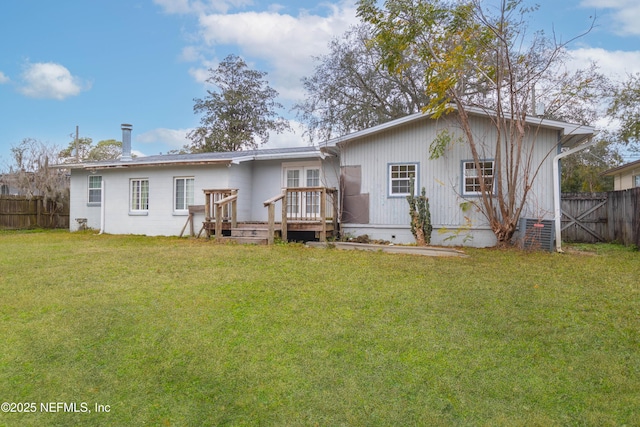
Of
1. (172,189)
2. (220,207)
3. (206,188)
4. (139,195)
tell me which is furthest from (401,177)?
(139,195)

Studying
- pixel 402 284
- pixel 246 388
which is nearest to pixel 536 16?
pixel 402 284

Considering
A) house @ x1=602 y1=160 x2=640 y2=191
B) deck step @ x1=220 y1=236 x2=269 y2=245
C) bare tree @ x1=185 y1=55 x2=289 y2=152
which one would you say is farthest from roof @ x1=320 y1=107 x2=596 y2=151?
bare tree @ x1=185 y1=55 x2=289 y2=152

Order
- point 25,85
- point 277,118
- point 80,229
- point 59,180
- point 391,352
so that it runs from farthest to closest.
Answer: point 277,118
point 25,85
point 59,180
point 80,229
point 391,352

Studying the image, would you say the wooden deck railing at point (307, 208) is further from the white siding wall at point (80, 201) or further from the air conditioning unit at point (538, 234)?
the white siding wall at point (80, 201)

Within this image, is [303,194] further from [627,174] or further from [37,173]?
[37,173]

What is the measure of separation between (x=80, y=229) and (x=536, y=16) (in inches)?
664

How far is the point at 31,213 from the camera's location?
18.3 m

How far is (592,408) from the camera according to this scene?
2.69m

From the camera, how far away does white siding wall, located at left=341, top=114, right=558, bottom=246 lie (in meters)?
9.89

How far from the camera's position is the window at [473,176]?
33.5 ft

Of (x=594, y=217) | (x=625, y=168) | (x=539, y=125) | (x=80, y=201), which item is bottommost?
(x=594, y=217)

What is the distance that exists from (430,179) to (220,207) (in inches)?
224

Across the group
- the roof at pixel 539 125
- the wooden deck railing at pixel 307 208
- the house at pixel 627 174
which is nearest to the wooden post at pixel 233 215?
the wooden deck railing at pixel 307 208

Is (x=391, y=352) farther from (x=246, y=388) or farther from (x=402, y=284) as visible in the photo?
(x=402, y=284)
